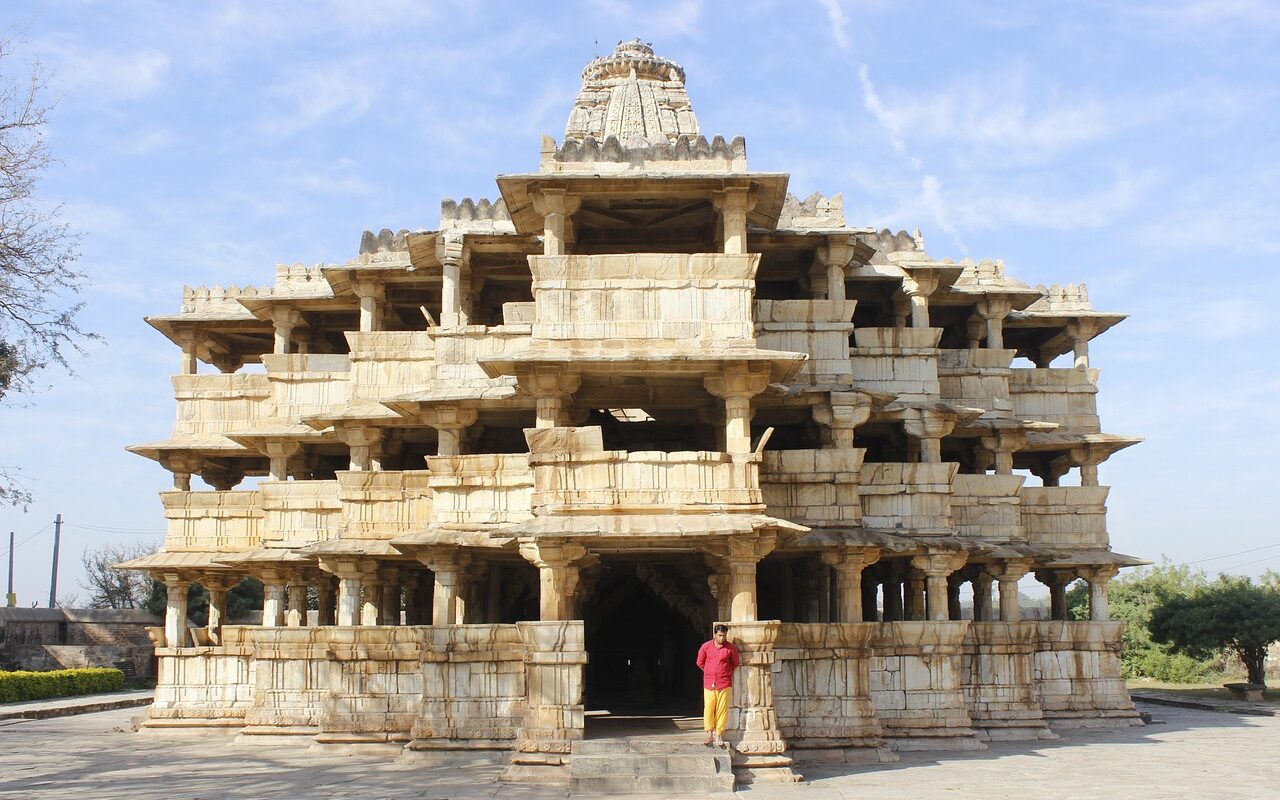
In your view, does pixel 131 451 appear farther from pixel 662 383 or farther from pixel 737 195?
pixel 737 195

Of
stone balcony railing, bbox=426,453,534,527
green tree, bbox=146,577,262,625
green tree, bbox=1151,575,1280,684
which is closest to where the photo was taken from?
stone balcony railing, bbox=426,453,534,527

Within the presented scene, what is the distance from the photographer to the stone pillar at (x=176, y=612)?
85.3ft

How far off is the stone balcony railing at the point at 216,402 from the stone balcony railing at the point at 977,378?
14976mm

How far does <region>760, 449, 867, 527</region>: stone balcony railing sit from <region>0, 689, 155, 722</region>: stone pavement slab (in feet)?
64.7

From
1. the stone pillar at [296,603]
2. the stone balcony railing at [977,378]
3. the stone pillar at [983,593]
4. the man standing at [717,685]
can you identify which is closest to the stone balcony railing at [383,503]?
the stone pillar at [296,603]

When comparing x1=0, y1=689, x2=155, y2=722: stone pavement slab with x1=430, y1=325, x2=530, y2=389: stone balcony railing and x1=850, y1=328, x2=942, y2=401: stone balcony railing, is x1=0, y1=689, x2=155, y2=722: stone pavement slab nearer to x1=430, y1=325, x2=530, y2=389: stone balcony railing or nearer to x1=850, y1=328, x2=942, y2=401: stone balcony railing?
x1=430, y1=325, x2=530, y2=389: stone balcony railing

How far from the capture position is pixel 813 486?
20828 millimetres

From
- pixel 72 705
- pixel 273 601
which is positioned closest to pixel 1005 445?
pixel 273 601

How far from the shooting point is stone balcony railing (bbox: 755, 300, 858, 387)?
70.9ft

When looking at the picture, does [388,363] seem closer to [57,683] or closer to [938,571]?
[938,571]

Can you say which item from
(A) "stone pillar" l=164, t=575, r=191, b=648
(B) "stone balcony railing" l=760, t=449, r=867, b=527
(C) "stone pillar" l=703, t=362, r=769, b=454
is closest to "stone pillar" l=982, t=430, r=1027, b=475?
(B) "stone balcony railing" l=760, t=449, r=867, b=527

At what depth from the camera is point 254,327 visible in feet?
94.3

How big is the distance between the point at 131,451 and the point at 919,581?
17735 mm

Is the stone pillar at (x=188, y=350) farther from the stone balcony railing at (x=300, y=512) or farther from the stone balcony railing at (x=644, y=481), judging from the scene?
the stone balcony railing at (x=644, y=481)
